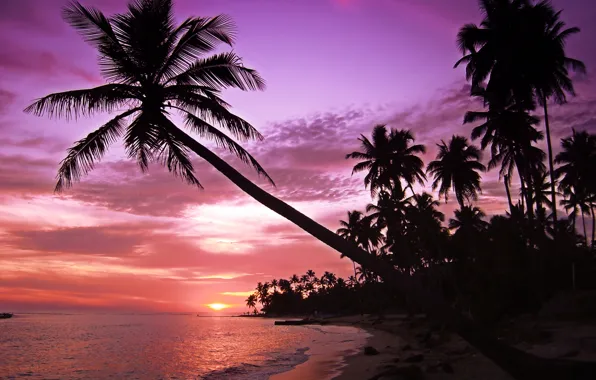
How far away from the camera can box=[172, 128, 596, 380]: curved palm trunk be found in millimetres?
4383

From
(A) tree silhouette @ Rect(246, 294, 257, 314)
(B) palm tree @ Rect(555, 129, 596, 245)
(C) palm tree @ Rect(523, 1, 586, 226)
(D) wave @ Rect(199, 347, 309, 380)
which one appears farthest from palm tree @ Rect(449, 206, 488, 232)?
(A) tree silhouette @ Rect(246, 294, 257, 314)

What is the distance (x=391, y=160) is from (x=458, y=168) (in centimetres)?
575

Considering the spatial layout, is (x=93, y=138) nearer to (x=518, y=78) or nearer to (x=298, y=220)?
(x=298, y=220)

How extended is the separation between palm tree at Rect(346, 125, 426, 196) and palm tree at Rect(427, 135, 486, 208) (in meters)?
2.25

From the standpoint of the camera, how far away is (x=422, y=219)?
39219 mm

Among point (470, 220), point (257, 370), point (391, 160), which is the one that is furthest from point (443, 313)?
point (470, 220)

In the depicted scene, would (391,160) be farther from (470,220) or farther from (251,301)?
(251,301)

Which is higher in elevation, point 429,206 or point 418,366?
point 429,206

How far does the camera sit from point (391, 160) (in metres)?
34.0

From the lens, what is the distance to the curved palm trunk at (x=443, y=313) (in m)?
4.38

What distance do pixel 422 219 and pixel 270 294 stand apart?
107m

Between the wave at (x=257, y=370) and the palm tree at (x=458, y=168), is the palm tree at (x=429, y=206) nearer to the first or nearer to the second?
the palm tree at (x=458, y=168)

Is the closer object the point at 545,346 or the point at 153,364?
the point at 545,346

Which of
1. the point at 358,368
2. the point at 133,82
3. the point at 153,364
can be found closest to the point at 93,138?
the point at 133,82
